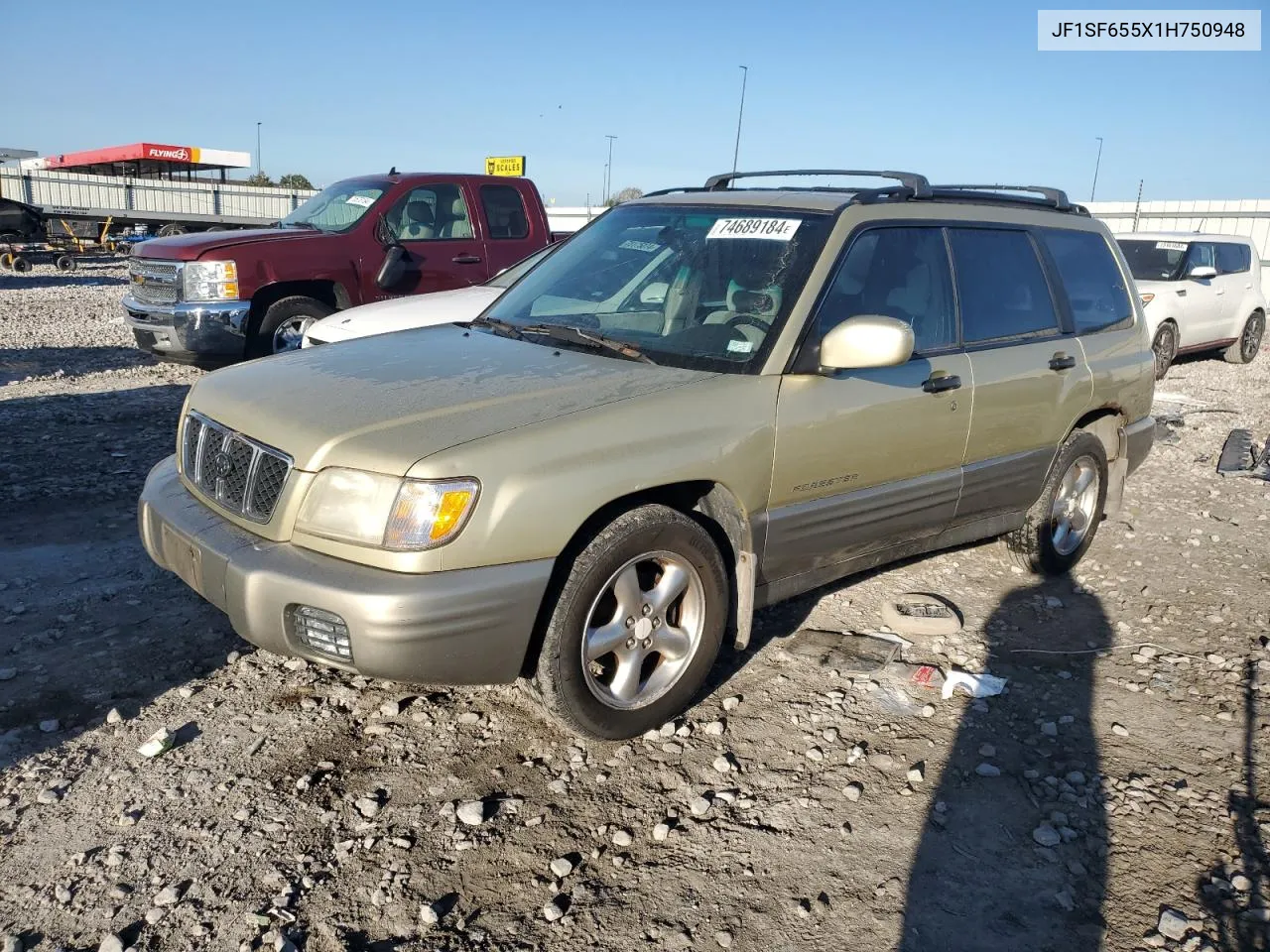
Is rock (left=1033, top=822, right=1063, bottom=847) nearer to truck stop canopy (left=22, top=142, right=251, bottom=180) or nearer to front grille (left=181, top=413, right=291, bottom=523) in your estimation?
front grille (left=181, top=413, right=291, bottom=523)

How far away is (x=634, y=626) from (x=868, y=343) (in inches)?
49.2

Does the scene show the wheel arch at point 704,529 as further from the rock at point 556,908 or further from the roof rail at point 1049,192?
the roof rail at point 1049,192

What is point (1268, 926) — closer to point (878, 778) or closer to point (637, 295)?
point (878, 778)

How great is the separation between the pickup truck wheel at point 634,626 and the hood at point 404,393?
47cm

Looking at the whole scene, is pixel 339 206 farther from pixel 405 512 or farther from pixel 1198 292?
pixel 1198 292

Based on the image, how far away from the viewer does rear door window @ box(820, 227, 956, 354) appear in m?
3.78

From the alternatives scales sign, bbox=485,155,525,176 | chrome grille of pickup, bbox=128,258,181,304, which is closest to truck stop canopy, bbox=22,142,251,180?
scales sign, bbox=485,155,525,176

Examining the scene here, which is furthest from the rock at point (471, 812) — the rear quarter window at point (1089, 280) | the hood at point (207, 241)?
the hood at point (207, 241)

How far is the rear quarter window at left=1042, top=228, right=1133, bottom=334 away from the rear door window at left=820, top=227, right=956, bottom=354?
1.01m

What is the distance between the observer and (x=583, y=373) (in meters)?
3.41

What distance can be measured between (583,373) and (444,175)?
622 cm

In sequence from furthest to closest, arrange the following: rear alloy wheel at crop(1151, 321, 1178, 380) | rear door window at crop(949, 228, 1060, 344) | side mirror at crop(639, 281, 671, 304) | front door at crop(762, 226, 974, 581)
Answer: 1. rear alloy wheel at crop(1151, 321, 1178, 380)
2. rear door window at crop(949, 228, 1060, 344)
3. side mirror at crop(639, 281, 671, 304)
4. front door at crop(762, 226, 974, 581)

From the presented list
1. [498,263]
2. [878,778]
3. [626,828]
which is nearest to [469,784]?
[626,828]

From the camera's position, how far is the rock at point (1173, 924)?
2559mm
